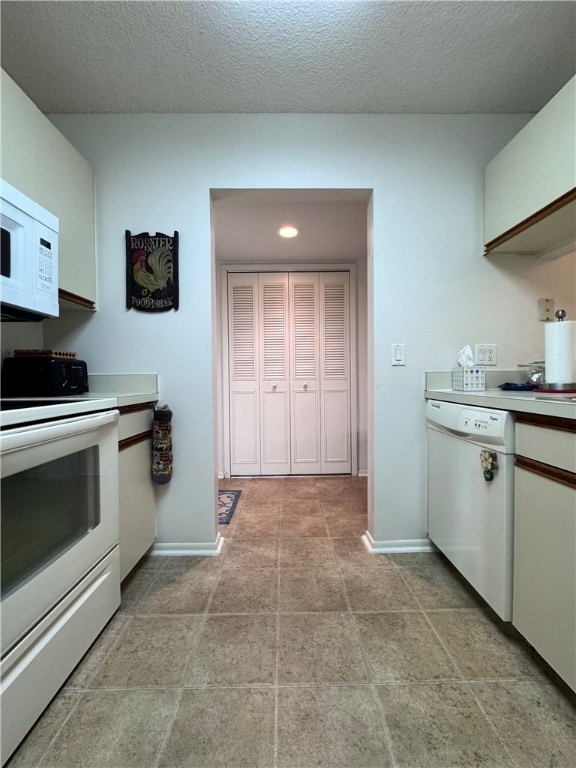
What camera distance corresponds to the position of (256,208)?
7.80ft

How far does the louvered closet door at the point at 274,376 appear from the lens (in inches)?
133

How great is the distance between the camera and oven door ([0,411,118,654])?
0.83 m

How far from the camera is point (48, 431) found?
910 millimetres

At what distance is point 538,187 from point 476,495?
1.29 m

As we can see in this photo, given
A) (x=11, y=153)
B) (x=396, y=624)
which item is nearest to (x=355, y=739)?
(x=396, y=624)

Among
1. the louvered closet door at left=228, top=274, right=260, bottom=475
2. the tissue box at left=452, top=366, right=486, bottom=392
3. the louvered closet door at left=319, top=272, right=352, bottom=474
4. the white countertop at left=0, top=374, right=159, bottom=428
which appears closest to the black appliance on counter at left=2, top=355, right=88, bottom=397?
the white countertop at left=0, top=374, right=159, bottom=428

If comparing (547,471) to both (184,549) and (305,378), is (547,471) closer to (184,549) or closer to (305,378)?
(184,549)

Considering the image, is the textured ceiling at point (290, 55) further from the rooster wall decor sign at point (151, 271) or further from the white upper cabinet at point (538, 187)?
the rooster wall decor sign at point (151, 271)

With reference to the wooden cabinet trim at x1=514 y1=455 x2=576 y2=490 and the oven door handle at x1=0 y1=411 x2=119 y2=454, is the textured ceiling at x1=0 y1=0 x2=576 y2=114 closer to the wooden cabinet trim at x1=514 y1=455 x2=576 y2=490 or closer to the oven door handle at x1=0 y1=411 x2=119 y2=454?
the oven door handle at x1=0 y1=411 x2=119 y2=454

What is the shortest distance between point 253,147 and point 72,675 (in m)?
2.35

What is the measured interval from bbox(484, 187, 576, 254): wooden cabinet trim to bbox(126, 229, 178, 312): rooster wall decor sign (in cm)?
167

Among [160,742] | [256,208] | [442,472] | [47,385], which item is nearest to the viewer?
[160,742]

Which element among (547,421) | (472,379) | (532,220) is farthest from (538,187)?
(547,421)

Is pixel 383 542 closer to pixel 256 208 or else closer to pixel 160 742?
pixel 160 742
